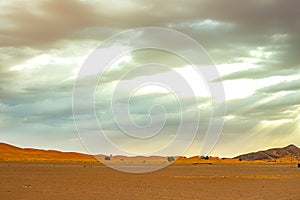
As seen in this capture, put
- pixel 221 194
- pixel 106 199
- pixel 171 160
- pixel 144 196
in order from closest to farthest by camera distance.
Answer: pixel 106 199 → pixel 144 196 → pixel 221 194 → pixel 171 160

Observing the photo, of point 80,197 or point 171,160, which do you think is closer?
point 80,197

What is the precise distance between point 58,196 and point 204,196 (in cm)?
787

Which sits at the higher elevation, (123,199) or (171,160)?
(171,160)

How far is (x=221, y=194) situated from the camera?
26938mm

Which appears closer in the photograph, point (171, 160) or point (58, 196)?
point (58, 196)

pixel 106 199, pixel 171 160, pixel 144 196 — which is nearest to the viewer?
pixel 106 199

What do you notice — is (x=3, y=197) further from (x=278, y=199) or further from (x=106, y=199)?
(x=278, y=199)

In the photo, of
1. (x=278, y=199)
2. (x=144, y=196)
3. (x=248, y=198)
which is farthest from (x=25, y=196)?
(x=278, y=199)

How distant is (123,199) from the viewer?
2316cm

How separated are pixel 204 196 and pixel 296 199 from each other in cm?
482

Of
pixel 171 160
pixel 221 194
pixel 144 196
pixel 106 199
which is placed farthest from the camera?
pixel 171 160

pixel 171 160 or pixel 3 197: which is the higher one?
pixel 171 160

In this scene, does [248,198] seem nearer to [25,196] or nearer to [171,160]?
[25,196]

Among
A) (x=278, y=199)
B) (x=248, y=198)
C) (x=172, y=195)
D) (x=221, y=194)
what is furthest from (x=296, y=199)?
(x=172, y=195)
